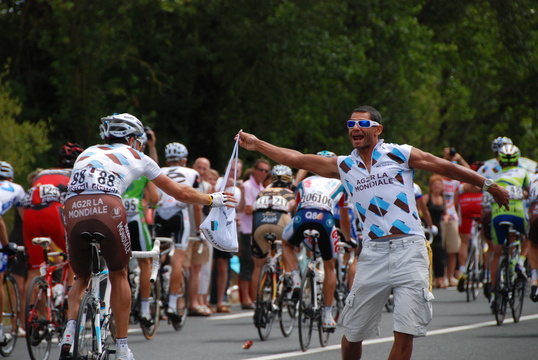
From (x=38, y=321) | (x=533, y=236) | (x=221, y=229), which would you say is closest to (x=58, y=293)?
(x=38, y=321)

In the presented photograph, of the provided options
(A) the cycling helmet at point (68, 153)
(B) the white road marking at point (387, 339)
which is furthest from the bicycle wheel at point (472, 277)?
(A) the cycling helmet at point (68, 153)

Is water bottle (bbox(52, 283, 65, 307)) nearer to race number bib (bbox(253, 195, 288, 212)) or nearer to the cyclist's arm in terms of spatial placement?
race number bib (bbox(253, 195, 288, 212))

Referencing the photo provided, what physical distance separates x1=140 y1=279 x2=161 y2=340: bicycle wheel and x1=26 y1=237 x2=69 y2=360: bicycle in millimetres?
1229

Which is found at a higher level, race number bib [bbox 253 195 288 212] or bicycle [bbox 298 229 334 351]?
race number bib [bbox 253 195 288 212]

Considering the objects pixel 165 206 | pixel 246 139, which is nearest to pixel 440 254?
pixel 165 206

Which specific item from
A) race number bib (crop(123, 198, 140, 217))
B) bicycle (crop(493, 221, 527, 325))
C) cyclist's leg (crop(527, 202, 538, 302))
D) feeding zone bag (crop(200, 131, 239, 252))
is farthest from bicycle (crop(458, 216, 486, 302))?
feeding zone bag (crop(200, 131, 239, 252))

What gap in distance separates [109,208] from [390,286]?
88.4 inches

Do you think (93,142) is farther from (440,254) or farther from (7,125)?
(440,254)

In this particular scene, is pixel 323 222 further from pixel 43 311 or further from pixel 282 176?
pixel 43 311

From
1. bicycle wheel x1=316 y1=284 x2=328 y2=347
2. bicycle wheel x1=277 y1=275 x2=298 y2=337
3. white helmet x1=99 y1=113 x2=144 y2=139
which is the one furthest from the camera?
bicycle wheel x1=277 y1=275 x2=298 y2=337

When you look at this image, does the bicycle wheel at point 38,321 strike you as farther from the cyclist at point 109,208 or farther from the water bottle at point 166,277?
the water bottle at point 166,277

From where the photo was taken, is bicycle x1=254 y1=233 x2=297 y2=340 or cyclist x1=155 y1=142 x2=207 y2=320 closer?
bicycle x1=254 y1=233 x2=297 y2=340

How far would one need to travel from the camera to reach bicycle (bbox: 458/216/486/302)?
1609cm

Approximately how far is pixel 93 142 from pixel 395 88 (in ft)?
27.4
